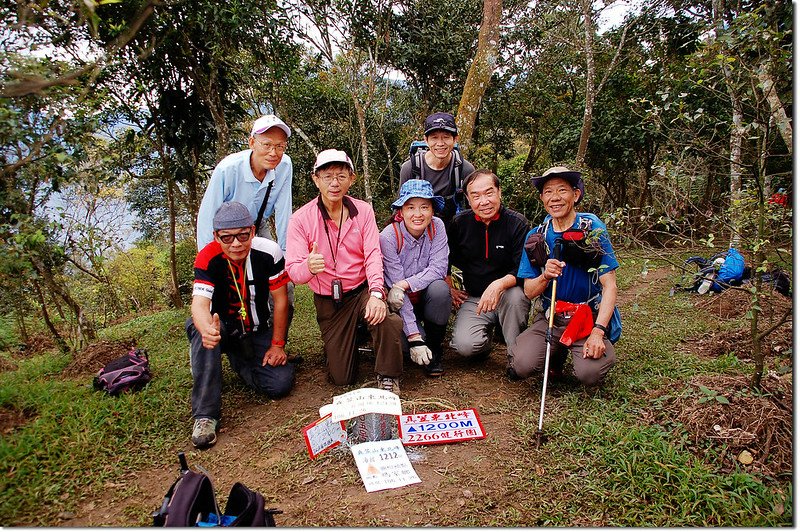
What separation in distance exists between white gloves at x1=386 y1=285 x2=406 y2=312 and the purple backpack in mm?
2115

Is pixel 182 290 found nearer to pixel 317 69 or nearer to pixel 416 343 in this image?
pixel 317 69

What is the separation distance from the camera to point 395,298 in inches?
153

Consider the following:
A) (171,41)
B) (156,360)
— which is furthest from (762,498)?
(171,41)

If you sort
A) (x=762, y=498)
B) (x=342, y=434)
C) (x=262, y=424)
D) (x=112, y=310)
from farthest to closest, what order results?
(x=112, y=310), (x=262, y=424), (x=342, y=434), (x=762, y=498)

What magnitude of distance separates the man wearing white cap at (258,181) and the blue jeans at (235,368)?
519 millimetres

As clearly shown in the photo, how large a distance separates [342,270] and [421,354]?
37.0 inches

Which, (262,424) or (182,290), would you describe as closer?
(262,424)

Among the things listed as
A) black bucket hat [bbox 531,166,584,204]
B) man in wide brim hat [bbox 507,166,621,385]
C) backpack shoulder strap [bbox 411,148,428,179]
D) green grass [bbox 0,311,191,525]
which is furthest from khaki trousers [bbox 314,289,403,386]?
black bucket hat [bbox 531,166,584,204]

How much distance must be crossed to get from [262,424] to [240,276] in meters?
1.09

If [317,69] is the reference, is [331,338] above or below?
below

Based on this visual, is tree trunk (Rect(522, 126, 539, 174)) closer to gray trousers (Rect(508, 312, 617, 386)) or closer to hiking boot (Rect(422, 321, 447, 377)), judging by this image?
hiking boot (Rect(422, 321, 447, 377))

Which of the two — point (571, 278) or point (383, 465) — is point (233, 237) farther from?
point (571, 278)

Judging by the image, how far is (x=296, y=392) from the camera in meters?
3.89

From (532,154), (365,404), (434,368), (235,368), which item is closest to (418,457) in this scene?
(365,404)
